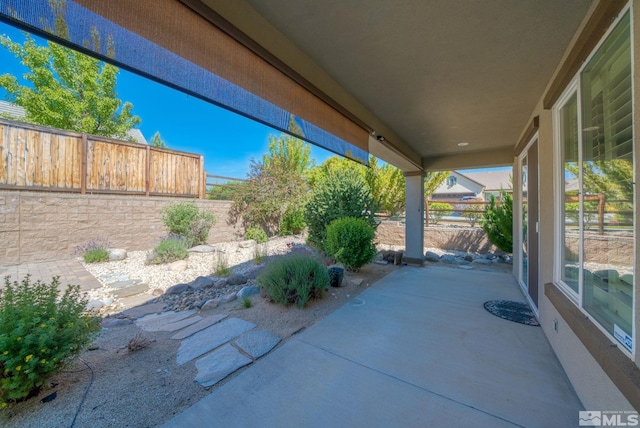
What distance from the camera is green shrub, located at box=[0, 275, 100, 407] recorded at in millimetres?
1499

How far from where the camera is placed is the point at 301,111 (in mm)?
2326

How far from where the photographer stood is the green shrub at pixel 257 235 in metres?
8.38

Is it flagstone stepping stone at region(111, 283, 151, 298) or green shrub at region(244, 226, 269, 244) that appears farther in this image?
green shrub at region(244, 226, 269, 244)

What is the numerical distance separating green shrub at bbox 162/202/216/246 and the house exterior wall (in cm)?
758

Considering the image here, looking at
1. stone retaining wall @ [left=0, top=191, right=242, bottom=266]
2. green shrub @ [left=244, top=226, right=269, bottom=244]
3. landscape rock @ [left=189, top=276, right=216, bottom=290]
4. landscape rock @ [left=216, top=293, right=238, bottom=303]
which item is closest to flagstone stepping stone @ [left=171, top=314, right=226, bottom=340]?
landscape rock @ [left=216, top=293, right=238, bottom=303]

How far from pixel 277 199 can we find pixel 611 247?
801 cm

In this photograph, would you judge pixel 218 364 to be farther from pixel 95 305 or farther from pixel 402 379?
pixel 95 305

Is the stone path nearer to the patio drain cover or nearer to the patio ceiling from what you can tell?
the patio ceiling

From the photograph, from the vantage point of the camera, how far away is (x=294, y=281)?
3.32 m

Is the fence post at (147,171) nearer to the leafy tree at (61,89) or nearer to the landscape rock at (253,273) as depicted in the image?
the leafy tree at (61,89)

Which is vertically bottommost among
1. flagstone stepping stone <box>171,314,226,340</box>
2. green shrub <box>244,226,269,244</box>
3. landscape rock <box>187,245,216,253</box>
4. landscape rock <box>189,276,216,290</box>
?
flagstone stepping stone <box>171,314,226,340</box>

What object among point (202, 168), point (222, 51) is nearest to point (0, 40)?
point (202, 168)

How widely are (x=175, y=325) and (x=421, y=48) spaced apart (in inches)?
151

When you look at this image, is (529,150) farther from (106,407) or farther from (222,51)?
(106,407)
